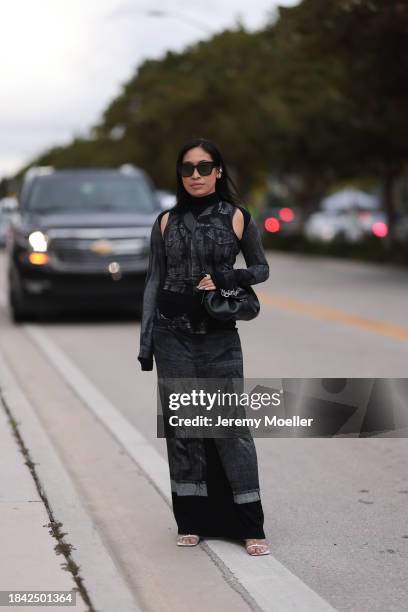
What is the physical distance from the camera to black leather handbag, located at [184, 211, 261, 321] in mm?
5180

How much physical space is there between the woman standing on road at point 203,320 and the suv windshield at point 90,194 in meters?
11.1

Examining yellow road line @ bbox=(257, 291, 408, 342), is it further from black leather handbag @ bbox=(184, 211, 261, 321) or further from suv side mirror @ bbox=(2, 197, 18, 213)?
black leather handbag @ bbox=(184, 211, 261, 321)

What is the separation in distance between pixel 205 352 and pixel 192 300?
8.6 inches

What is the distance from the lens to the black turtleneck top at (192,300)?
17.2 ft

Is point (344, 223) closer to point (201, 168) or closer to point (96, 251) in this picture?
point (96, 251)

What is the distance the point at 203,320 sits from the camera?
17.3ft

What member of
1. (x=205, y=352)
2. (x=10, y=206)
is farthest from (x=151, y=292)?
(x=10, y=206)

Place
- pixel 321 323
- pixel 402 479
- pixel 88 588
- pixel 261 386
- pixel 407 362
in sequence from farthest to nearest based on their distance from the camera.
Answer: pixel 321 323
pixel 407 362
pixel 402 479
pixel 261 386
pixel 88 588

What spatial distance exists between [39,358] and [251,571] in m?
7.69

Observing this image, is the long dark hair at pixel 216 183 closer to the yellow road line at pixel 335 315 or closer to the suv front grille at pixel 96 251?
the yellow road line at pixel 335 315

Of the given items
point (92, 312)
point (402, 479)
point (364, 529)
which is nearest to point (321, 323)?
point (92, 312)

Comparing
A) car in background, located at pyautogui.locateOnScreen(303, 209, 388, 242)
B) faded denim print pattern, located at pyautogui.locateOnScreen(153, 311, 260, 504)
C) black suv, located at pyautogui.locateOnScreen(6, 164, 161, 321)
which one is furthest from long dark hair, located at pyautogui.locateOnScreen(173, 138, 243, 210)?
car in background, located at pyautogui.locateOnScreen(303, 209, 388, 242)

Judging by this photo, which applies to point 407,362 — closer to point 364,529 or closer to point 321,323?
point 321,323

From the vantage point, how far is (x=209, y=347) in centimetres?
529
